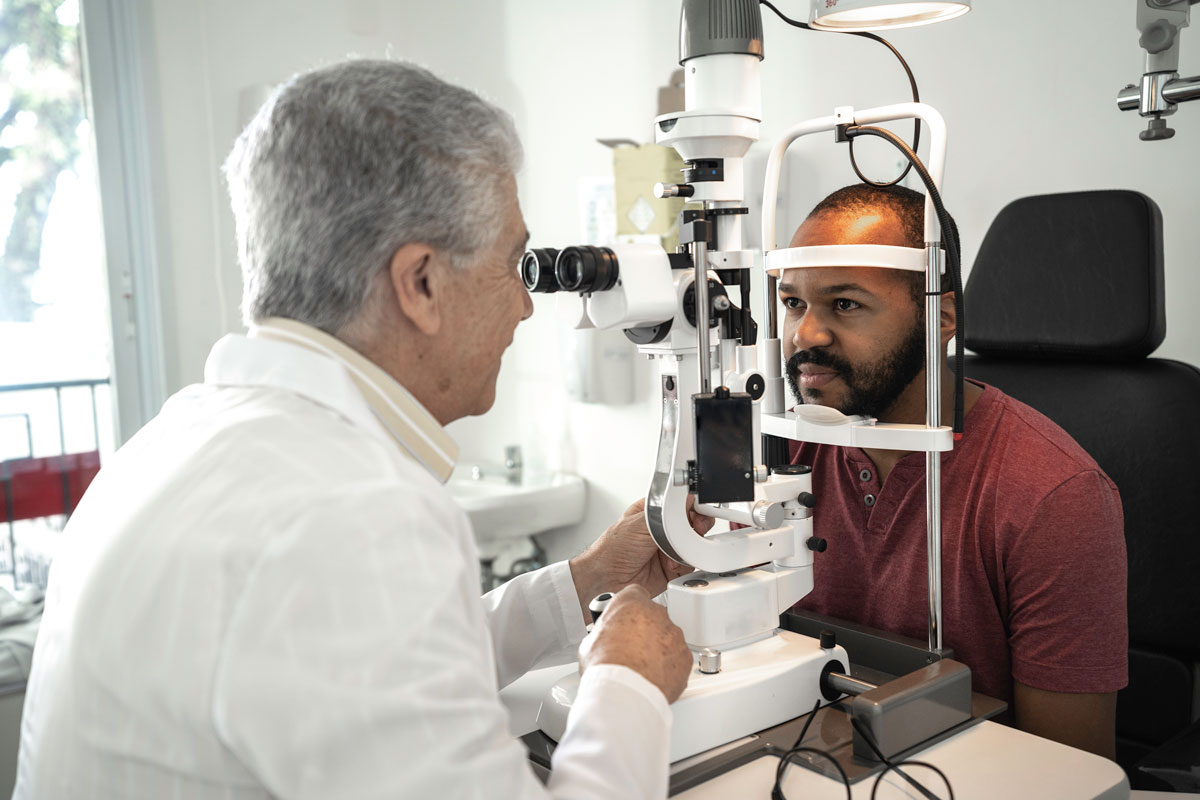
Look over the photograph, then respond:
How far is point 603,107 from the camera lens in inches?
114

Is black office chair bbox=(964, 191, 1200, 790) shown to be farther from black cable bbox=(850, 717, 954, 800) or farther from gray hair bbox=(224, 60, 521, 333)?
gray hair bbox=(224, 60, 521, 333)

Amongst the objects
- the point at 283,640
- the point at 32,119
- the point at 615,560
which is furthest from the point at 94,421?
the point at 283,640

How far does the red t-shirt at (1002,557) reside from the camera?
1.15 meters

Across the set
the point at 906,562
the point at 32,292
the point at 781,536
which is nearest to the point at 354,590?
the point at 781,536

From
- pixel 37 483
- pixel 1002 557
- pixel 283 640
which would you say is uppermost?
pixel 283 640

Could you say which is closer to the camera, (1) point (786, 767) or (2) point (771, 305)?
(1) point (786, 767)

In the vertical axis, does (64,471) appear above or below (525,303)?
below

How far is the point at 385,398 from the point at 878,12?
83cm

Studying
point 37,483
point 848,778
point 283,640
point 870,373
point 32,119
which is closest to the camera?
point 283,640

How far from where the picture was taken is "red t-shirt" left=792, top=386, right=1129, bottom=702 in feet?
3.77

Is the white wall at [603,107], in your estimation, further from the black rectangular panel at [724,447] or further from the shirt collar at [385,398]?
the shirt collar at [385,398]

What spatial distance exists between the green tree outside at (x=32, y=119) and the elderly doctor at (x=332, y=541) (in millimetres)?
2303

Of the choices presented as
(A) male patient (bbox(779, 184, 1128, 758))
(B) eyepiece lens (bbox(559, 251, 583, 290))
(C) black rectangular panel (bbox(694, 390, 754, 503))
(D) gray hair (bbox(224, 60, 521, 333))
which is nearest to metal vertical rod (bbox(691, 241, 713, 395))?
(C) black rectangular panel (bbox(694, 390, 754, 503))

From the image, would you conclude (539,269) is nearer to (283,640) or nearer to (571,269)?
Result: (571,269)
